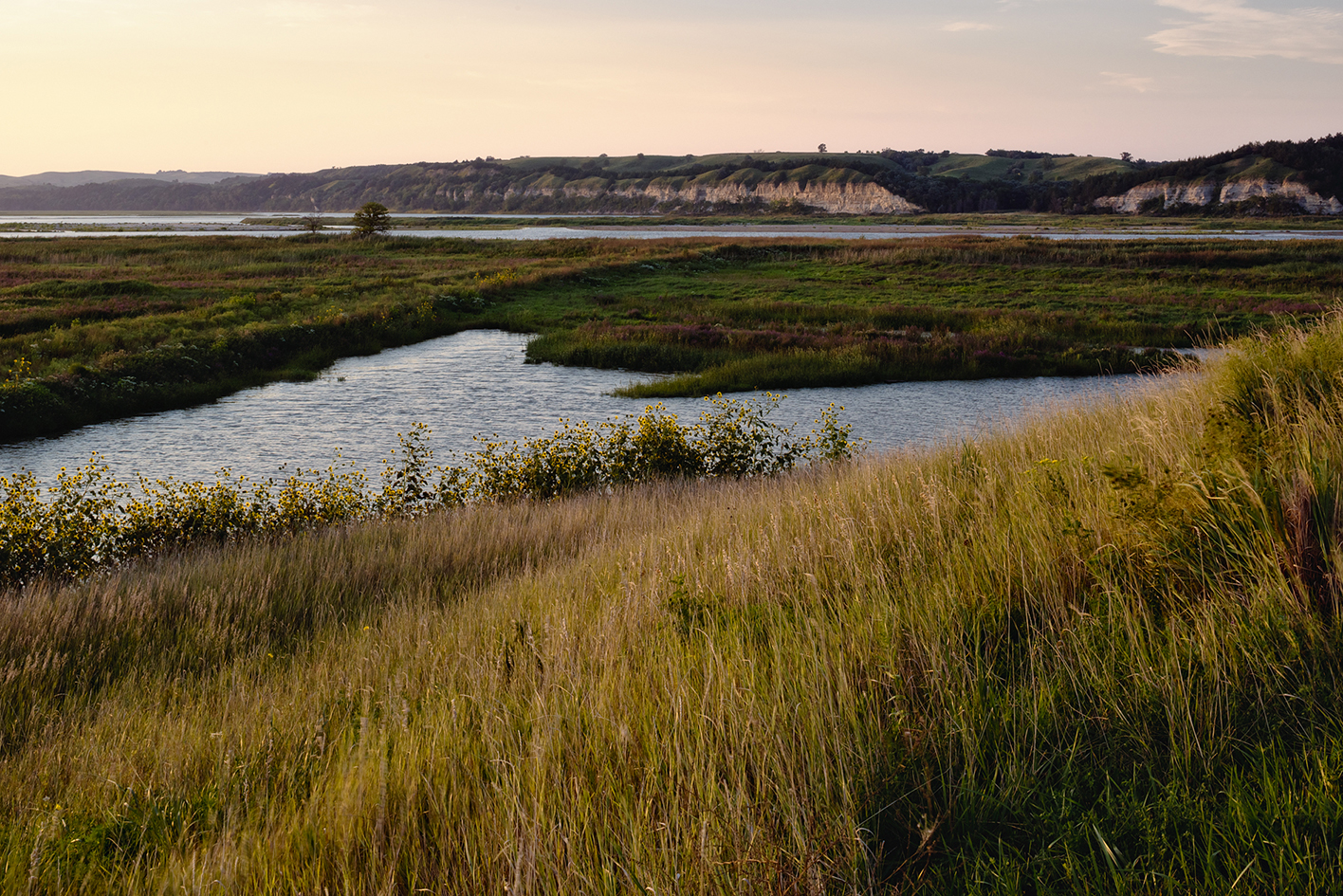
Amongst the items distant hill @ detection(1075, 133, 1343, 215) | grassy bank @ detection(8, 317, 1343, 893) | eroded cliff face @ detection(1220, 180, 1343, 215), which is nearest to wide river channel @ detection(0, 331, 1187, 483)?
grassy bank @ detection(8, 317, 1343, 893)

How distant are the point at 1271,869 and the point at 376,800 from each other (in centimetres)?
277

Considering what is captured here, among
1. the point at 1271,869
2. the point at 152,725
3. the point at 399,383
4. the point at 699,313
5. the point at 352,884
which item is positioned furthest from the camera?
the point at 699,313

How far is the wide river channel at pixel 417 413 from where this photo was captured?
15.6m

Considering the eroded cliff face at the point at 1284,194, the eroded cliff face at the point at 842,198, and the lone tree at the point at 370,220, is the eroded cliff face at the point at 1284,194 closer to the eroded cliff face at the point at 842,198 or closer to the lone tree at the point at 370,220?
the eroded cliff face at the point at 842,198

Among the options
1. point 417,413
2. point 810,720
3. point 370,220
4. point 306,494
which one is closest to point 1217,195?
point 370,220

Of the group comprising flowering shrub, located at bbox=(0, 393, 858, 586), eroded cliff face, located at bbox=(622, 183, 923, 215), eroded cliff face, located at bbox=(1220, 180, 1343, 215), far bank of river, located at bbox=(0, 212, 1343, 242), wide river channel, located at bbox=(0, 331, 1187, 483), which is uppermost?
eroded cliff face, located at bbox=(622, 183, 923, 215)

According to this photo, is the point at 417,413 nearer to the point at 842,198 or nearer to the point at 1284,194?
the point at 1284,194

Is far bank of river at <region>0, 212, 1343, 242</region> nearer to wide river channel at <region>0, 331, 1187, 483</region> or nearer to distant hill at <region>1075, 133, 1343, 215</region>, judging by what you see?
distant hill at <region>1075, 133, 1343, 215</region>

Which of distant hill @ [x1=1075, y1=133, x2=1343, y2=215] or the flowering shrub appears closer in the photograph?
the flowering shrub

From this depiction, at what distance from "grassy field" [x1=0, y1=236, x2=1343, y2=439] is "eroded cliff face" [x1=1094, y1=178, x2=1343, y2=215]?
92.4m

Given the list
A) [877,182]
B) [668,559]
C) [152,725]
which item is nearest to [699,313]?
[668,559]

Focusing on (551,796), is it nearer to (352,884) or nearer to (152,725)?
(352,884)

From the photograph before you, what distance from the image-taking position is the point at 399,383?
915 inches

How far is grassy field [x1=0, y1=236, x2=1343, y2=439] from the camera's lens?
2273 cm
